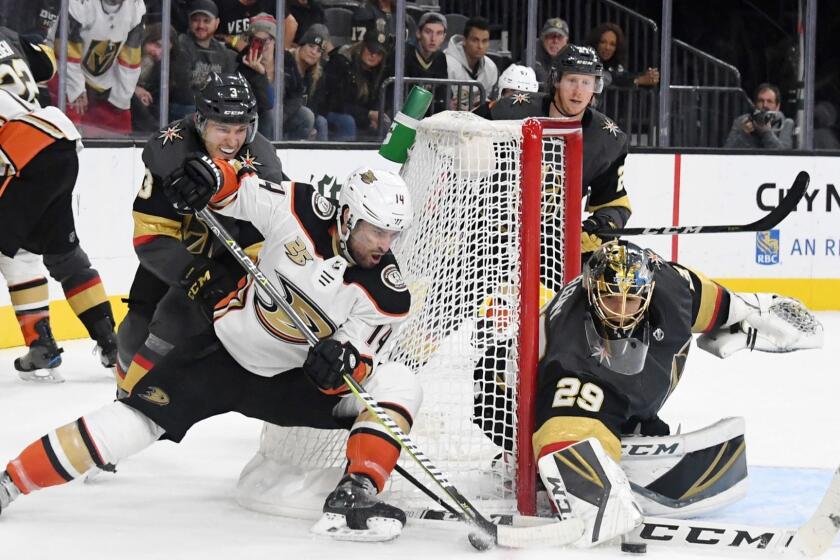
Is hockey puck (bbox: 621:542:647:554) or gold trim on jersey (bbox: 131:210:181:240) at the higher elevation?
gold trim on jersey (bbox: 131:210:181:240)

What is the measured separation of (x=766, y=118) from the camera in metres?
7.75

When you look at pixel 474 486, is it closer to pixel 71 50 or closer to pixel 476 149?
pixel 476 149

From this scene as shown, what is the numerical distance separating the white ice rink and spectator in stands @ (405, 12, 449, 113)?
86.8 inches

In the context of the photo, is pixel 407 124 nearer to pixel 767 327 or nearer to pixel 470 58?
pixel 767 327

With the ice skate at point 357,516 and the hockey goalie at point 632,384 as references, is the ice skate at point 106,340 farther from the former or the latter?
the ice skate at point 357,516

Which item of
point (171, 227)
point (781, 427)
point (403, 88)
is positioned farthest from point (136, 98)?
point (781, 427)

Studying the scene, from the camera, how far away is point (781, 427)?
185 inches

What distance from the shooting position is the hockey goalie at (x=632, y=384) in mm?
3166

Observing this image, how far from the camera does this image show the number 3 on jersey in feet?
10.8

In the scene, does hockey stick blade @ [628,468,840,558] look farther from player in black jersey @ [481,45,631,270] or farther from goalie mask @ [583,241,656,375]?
player in black jersey @ [481,45,631,270]

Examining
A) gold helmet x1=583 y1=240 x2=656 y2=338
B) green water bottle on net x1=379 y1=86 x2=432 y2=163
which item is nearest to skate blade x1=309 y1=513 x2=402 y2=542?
gold helmet x1=583 y1=240 x2=656 y2=338

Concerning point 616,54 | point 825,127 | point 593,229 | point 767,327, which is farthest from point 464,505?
point 825,127

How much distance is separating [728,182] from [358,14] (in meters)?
2.02

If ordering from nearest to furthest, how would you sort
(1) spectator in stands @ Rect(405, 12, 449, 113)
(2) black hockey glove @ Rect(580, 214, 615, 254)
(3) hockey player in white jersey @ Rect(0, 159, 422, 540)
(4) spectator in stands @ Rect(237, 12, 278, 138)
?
(3) hockey player in white jersey @ Rect(0, 159, 422, 540) < (2) black hockey glove @ Rect(580, 214, 615, 254) < (4) spectator in stands @ Rect(237, 12, 278, 138) < (1) spectator in stands @ Rect(405, 12, 449, 113)
